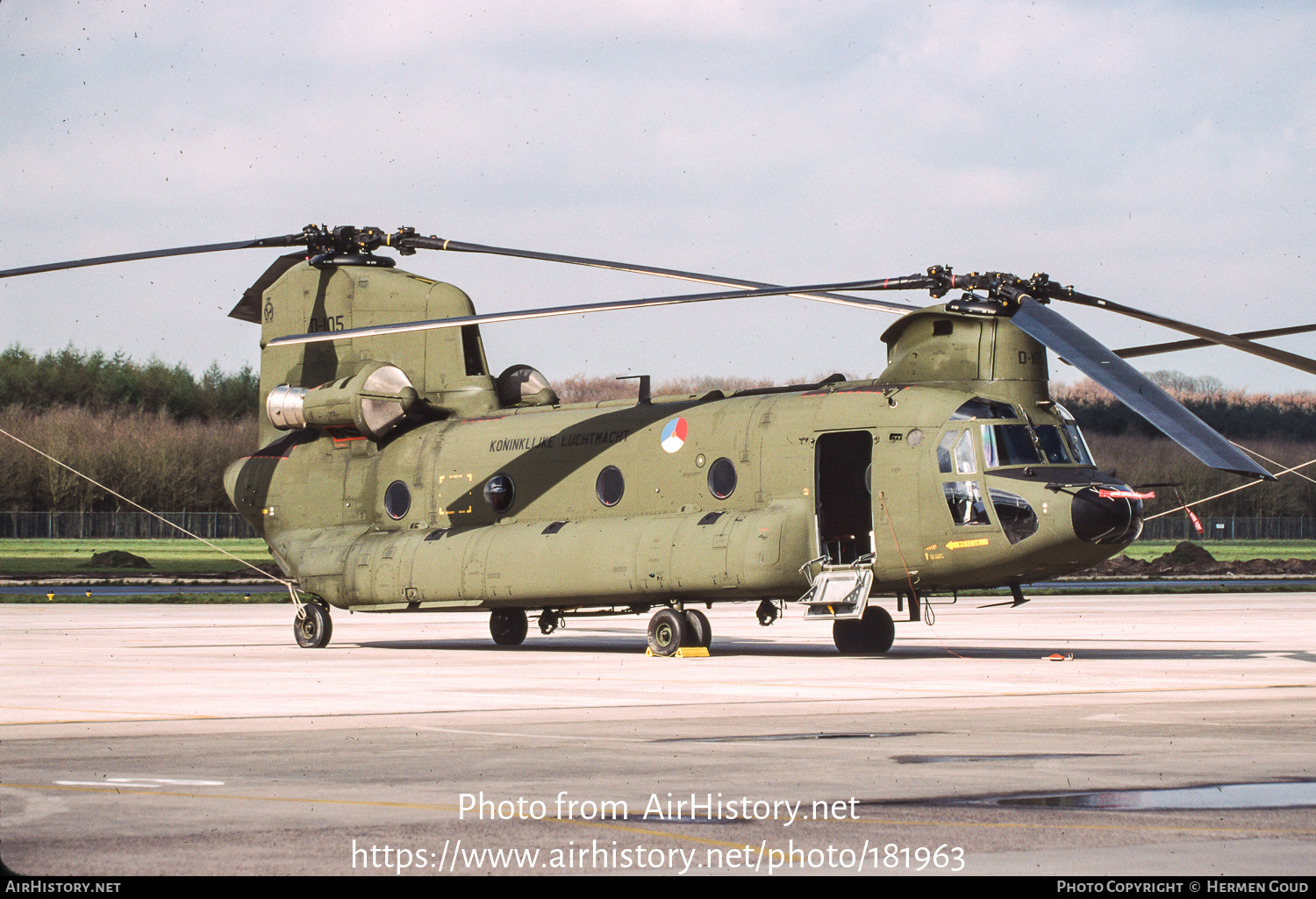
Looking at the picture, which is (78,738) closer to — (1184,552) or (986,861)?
(986,861)

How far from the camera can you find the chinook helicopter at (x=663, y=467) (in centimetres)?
2180

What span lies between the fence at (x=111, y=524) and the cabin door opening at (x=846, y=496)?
2815 inches

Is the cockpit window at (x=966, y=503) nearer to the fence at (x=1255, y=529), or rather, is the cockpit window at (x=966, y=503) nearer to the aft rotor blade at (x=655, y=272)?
the aft rotor blade at (x=655, y=272)

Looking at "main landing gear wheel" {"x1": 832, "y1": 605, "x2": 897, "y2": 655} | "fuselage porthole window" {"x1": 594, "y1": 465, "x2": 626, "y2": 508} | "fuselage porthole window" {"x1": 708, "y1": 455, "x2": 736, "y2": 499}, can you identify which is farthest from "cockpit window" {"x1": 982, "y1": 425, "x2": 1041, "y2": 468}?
"fuselage porthole window" {"x1": 594, "y1": 465, "x2": 626, "y2": 508}

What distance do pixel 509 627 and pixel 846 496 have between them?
747 cm

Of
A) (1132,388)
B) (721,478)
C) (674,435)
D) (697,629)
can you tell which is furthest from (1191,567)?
(1132,388)

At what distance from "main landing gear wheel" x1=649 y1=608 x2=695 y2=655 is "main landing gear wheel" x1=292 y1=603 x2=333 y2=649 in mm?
6629

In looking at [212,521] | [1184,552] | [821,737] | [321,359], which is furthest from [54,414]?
[821,737]

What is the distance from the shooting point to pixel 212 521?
95.2m

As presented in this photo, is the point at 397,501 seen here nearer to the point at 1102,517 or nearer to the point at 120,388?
the point at 1102,517

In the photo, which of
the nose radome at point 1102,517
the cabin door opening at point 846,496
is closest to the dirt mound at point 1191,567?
the cabin door opening at point 846,496

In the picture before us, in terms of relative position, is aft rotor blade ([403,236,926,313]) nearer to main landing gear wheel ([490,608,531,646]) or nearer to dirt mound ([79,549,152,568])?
main landing gear wheel ([490,608,531,646])

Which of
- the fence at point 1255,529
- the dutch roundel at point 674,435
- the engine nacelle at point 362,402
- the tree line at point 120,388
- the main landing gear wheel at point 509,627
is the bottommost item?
the main landing gear wheel at point 509,627

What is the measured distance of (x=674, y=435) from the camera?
24734 millimetres
